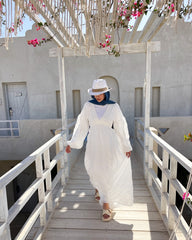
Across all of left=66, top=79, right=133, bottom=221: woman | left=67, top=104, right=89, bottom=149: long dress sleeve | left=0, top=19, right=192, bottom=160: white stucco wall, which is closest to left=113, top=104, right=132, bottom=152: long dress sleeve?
left=66, top=79, right=133, bottom=221: woman

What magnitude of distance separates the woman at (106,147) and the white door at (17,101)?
5.36 metres

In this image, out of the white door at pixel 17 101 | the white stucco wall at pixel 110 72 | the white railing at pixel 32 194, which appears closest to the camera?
the white railing at pixel 32 194

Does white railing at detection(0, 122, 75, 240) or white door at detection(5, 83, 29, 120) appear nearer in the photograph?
white railing at detection(0, 122, 75, 240)

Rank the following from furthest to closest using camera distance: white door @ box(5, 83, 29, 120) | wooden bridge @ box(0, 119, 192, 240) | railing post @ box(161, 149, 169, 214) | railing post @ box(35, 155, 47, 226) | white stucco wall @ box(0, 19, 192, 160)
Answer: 1. white door @ box(5, 83, 29, 120)
2. white stucco wall @ box(0, 19, 192, 160)
3. railing post @ box(161, 149, 169, 214)
4. railing post @ box(35, 155, 47, 226)
5. wooden bridge @ box(0, 119, 192, 240)

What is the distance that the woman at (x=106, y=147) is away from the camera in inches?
83.2

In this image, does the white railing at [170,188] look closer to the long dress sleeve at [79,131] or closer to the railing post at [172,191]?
the railing post at [172,191]

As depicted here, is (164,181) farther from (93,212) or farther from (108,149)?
(93,212)

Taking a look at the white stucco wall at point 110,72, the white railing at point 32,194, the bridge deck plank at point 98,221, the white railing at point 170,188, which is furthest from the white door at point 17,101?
the white railing at point 170,188

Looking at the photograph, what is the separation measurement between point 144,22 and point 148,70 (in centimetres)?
75

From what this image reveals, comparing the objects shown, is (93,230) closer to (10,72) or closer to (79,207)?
(79,207)

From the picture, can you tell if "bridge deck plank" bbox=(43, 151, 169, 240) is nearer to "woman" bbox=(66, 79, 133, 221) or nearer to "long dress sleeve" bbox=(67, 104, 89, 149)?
"woman" bbox=(66, 79, 133, 221)

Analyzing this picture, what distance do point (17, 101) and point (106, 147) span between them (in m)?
5.84

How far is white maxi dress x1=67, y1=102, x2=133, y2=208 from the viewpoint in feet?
6.97

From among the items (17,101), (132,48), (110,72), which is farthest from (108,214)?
(17,101)
